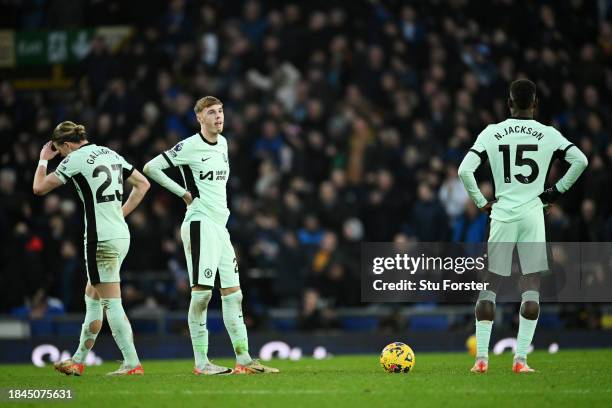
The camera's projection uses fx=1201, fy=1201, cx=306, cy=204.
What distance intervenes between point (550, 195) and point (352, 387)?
2.53 meters

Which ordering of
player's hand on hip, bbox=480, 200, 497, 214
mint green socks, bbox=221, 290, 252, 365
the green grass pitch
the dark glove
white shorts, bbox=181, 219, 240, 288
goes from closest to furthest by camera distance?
1. the green grass pitch
2. the dark glove
3. player's hand on hip, bbox=480, 200, 497, 214
4. white shorts, bbox=181, 219, 240, 288
5. mint green socks, bbox=221, 290, 252, 365

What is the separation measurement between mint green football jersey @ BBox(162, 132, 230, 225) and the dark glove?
119 inches

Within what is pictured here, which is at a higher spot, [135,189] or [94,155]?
[94,155]

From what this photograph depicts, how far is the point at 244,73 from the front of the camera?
72.9ft

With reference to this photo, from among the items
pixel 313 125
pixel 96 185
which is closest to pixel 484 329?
pixel 96 185

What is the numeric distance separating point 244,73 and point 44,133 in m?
3.81

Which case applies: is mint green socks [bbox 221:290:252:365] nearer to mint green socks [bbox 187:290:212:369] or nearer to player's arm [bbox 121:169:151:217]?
mint green socks [bbox 187:290:212:369]

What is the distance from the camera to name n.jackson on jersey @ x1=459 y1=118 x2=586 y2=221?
10703 millimetres

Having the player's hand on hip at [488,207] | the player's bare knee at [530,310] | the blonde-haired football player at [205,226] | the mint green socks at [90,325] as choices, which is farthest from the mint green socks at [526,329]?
the mint green socks at [90,325]

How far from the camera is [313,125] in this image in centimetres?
2120

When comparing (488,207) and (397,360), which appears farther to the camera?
(397,360)

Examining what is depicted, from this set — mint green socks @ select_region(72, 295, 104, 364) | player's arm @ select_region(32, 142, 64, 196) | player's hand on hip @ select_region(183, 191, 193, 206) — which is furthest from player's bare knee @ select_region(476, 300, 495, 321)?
player's arm @ select_region(32, 142, 64, 196)

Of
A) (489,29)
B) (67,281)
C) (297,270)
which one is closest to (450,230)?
(297,270)

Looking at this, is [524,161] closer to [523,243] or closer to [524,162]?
[524,162]
